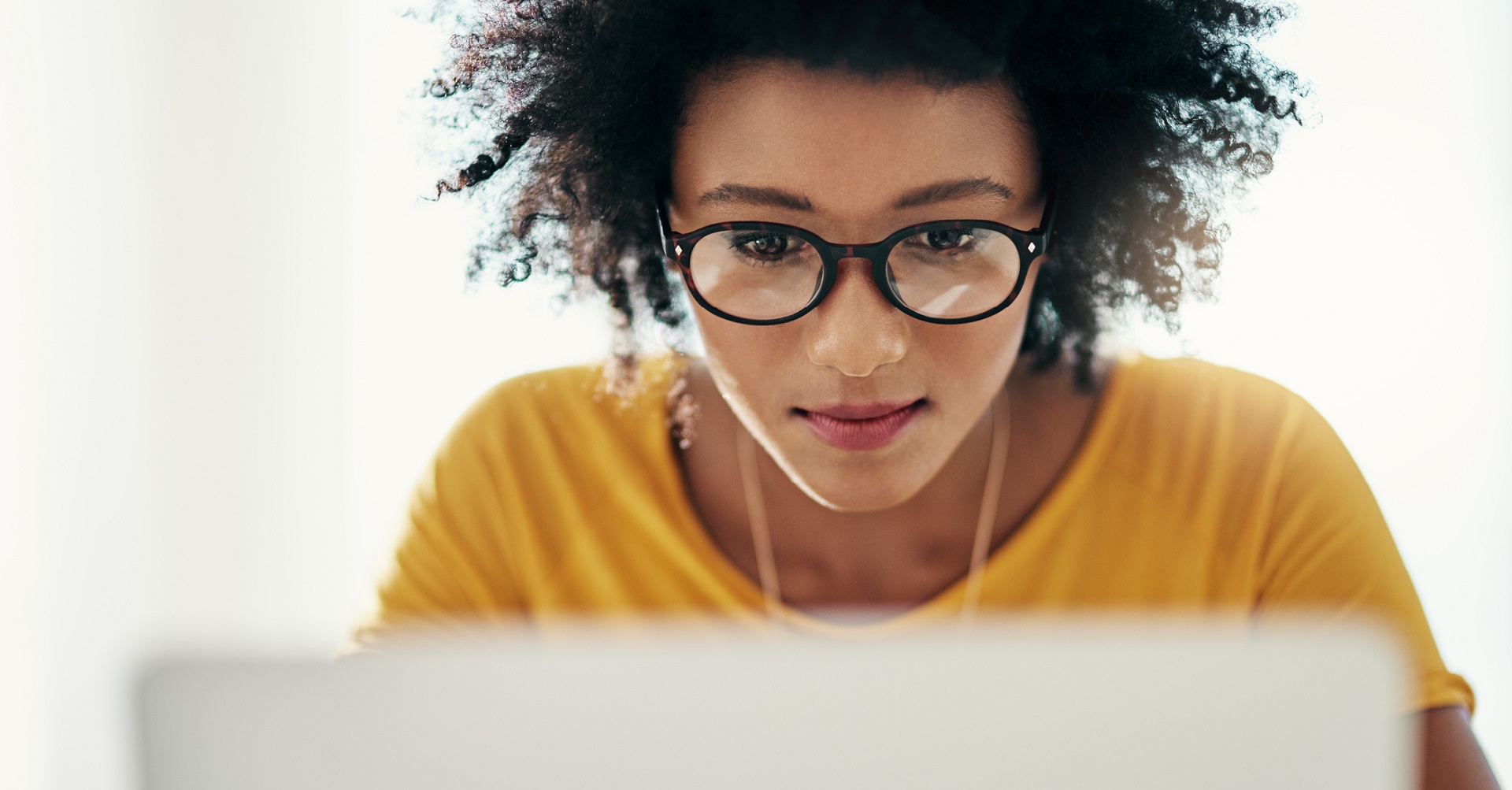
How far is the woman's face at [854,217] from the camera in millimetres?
970

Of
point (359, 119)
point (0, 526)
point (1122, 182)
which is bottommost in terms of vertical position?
point (0, 526)

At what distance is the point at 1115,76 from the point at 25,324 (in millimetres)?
2087

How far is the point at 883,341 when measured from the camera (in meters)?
1.04

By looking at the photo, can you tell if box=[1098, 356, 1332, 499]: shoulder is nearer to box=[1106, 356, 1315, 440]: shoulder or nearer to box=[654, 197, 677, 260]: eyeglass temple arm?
box=[1106, 356, 1315, 440]: shoulder

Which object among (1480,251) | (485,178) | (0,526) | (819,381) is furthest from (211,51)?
(1480,251)

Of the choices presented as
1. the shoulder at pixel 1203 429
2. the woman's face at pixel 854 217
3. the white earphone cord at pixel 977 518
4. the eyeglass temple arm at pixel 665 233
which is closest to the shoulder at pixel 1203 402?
the shoulder at pixel 1203 429

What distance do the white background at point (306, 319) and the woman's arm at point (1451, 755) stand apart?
1.14 metres

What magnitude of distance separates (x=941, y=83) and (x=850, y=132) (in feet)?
0.30

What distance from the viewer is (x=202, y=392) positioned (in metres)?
2.53

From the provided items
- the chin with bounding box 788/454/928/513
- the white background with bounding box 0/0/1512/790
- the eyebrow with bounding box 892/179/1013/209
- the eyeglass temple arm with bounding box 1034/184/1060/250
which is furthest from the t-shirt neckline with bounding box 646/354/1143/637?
the white background with bounding box 0/0/1512/790

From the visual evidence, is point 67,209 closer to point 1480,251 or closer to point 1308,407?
point 1308,407

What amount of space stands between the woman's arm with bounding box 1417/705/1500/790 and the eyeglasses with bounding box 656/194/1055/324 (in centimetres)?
61

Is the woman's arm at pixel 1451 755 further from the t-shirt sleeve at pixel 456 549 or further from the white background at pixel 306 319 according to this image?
the white background at pixel 306 319

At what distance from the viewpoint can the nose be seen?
3.34 feet
